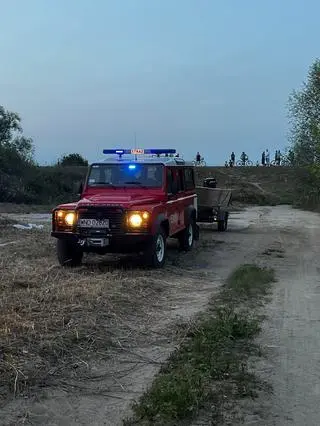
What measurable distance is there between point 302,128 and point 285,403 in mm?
30326

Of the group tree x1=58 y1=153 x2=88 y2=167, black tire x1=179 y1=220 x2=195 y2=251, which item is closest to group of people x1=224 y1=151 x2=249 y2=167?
tree x1=58 y1=153 x2=88 y2=167

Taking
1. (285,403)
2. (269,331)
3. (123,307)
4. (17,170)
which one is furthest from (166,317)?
(17,170)

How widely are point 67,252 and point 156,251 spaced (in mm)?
1746

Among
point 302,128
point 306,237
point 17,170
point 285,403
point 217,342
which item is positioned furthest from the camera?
point 17,170

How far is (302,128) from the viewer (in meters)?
33.9

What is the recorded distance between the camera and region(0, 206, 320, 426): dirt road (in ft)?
15.6

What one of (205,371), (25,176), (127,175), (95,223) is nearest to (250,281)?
(95,223)

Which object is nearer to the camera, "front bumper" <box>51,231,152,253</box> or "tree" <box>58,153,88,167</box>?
"front bumper" <box>51,231,152,253</box>

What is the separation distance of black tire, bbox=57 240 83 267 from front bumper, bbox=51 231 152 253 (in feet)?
0.76

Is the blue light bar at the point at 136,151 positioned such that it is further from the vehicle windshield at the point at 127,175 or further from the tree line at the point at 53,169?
the tree line at the point at 53,169

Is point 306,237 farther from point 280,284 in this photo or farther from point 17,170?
point 17,170

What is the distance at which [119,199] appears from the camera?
12.0m

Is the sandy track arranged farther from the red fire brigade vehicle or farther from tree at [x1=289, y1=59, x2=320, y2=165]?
tree at [x1=289, y1=59, x2=320, y2=165]

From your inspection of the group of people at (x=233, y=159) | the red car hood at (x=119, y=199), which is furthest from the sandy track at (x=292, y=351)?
the group of people at (x=233, y=159)
